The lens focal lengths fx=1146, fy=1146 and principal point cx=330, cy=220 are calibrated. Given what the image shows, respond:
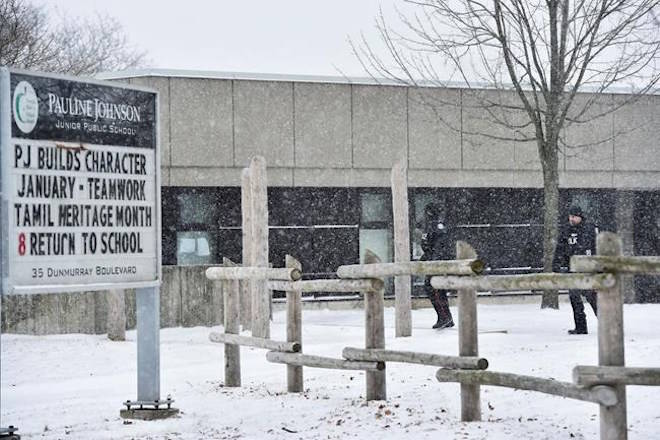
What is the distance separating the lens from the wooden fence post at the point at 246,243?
17859 mm

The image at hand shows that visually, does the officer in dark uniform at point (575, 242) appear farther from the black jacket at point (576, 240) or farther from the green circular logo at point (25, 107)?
the green circular logo at point (25, 107)

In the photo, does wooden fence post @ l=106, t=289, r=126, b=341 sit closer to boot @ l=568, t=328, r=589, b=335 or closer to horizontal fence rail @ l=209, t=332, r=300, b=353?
horizontal fence rail @ l=209, t=332, r=300, b=353

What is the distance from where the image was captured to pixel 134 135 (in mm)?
10930

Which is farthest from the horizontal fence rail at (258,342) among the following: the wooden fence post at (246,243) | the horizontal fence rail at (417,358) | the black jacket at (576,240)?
the black jacket at (576,240)

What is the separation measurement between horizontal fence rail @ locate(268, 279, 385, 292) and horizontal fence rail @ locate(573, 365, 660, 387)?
131 inches

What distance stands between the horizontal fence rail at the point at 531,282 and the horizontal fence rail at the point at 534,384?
71 cm

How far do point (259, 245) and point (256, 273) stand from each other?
3.61 m

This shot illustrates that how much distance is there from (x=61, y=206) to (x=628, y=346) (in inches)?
287

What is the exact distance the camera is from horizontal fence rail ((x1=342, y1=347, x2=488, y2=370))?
967cm

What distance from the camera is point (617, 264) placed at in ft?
26.4

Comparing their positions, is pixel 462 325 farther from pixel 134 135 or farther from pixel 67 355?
pixel 67 355

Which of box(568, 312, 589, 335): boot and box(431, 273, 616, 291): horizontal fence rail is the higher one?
box(431, 273, 616, 291): horizontal fence rail

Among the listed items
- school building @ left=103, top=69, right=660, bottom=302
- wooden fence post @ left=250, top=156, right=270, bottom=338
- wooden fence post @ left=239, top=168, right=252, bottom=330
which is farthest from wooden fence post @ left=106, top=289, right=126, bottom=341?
school building @ left=103, top=69, right=660, bottom=302

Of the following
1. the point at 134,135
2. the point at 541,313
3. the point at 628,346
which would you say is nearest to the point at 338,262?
the point at 541,313
